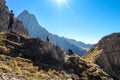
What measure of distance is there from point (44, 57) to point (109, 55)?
189 feet

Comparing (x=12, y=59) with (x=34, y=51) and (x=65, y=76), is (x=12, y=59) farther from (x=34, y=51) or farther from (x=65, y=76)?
(x=65, y=76)

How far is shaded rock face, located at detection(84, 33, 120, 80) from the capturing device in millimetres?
131125

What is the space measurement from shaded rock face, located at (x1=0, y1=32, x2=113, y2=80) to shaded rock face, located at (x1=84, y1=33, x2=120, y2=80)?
19125mm

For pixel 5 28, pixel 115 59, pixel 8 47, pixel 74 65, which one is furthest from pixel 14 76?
pixel 5 28

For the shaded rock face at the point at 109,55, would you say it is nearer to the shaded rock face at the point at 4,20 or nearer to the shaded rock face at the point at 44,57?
the shaded rock face at the point at 44,57

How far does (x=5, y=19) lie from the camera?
550 ft

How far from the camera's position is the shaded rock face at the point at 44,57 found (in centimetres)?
8888

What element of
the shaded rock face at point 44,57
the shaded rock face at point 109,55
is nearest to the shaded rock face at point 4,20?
the shaded rock face at point 109,55

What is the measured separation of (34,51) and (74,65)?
69.9ft

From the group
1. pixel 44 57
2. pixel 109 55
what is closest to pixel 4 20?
pixel 109 55

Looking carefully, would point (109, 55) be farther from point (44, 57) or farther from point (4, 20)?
point (4, 20)

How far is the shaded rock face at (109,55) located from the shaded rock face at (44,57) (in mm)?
19125

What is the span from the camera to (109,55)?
468 feet

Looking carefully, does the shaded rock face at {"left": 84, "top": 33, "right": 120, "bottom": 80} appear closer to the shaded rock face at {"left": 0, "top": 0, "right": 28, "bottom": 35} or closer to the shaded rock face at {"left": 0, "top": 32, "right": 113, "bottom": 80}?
the shaded rock face at {"left": 0, "top": 32, "right": 113, "bottom": 80}
